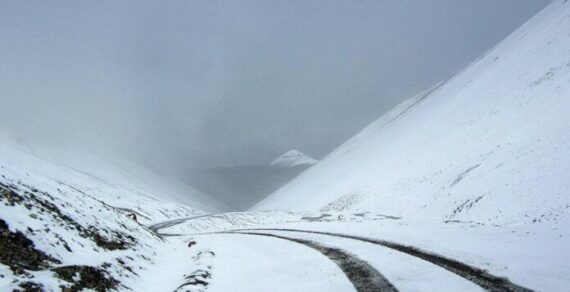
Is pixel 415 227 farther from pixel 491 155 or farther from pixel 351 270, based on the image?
pixel 491 155

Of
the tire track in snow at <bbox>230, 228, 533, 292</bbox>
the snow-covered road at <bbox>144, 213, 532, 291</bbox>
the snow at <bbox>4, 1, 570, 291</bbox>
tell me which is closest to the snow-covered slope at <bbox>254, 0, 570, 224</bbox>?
the snow at <bbox>4, 1, 570, 291</bbox>

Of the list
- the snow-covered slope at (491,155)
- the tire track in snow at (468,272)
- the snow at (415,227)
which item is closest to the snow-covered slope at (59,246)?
the snow at (415,227)

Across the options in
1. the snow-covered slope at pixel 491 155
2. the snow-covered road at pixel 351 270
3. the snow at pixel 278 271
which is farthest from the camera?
the snow-covered slope at pixel 491 155

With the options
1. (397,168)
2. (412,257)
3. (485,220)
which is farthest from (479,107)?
(412,257)

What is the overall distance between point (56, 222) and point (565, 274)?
14356mm

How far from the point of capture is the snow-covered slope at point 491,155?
27.5m

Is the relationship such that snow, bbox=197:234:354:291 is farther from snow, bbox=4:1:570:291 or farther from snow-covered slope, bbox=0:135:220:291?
snow-covered slope, bbox=0:135:220:291

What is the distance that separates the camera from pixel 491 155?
4191cm

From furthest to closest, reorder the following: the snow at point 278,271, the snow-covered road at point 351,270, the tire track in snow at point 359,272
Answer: the snow at point 278,271 < the tire track in snow at point 359,272 < the snow-covered road at point 351,270

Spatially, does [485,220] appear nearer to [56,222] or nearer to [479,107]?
[56,222]

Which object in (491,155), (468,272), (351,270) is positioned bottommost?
(351,270)

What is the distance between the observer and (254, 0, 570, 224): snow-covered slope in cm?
2745

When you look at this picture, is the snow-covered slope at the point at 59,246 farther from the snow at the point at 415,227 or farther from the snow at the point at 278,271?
the snow at the point at 278,271

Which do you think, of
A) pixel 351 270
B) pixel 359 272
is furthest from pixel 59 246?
pixel 359 272
